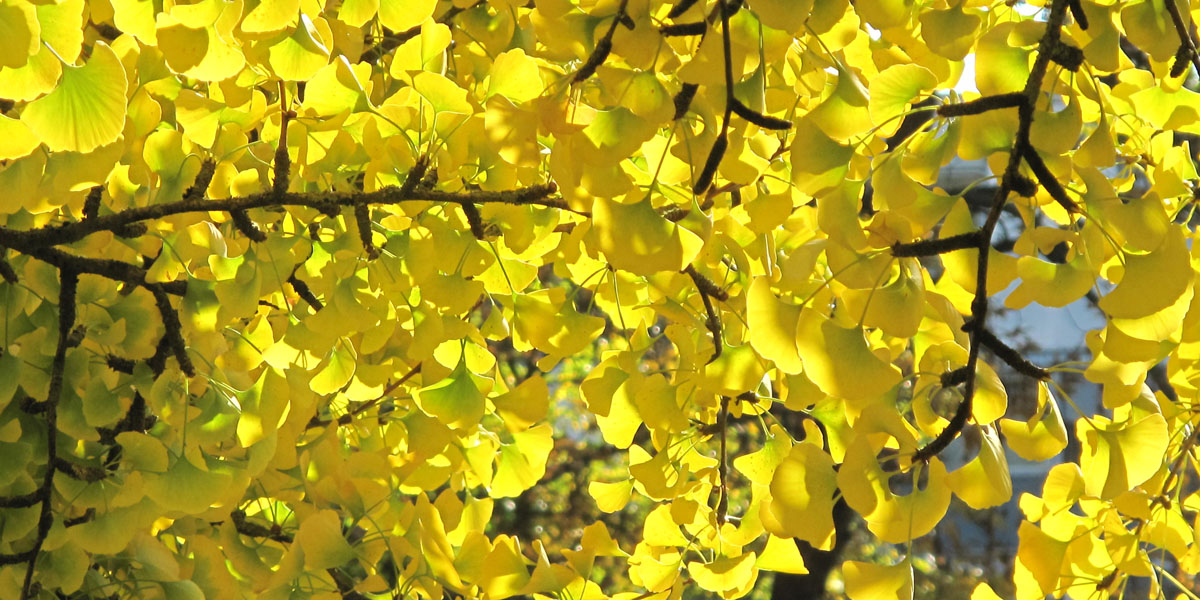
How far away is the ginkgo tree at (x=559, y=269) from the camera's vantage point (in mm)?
607

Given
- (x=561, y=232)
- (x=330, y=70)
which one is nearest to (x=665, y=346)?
(x=561, y=232)

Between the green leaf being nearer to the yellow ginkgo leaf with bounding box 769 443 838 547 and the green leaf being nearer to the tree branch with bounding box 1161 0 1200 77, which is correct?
the yellow ginkgo leaf with bounding box 769 443 838 547

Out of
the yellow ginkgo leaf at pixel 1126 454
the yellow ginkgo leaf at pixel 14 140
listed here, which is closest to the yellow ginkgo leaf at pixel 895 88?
the yellow ginkgo leaf at pixel 1126 454

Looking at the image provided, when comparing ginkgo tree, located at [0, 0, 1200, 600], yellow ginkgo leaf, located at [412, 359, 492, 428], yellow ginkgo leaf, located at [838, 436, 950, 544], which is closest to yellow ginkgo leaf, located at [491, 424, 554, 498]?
ginkgo tree, located at [0, 0, 1200, 600]

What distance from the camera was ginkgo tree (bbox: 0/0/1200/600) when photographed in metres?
0.61

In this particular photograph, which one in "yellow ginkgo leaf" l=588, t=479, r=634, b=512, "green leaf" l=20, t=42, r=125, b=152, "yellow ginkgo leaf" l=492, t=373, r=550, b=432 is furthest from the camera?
"yellow ginkgo leaf" l=588, t=479, r=634, b=512

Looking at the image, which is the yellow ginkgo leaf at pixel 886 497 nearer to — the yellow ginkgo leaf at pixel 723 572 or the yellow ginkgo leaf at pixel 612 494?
the yellow ginkgo leaf at pixel 723 572

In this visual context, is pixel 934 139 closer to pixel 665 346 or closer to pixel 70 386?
pixel 70 386

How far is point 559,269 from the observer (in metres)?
1.17

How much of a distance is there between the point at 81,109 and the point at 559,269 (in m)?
0.60

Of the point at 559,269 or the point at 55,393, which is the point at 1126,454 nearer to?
the point at 559,269

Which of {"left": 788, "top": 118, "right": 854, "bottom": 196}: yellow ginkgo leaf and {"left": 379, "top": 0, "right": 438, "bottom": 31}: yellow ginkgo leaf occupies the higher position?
{"left": 379, "top": 0, "right": 438, "bottom": 31}: yellow ginkgo leaf

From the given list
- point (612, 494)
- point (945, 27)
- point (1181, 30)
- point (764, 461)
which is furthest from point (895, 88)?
point (612, 494)

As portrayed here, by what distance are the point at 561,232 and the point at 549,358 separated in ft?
0.43
